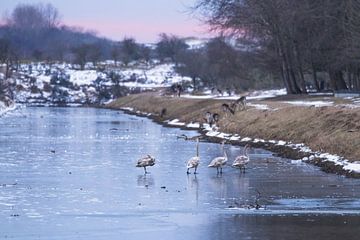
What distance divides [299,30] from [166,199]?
37.5 meters

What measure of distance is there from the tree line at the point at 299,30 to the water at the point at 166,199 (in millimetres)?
16669

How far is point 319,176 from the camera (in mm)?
25156

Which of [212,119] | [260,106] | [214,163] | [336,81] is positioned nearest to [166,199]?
[214,163]

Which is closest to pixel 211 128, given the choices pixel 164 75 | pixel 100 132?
pixel 100 132

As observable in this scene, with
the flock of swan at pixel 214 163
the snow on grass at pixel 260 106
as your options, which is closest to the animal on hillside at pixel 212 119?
the snow on grass at pixel 260 106

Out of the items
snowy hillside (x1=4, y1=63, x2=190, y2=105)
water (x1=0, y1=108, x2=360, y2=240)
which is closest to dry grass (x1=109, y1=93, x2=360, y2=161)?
water (x1=0, y1=108, x2=360, y2=240)

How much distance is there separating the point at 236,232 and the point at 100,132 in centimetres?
3461

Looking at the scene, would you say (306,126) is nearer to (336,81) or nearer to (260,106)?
(260,106)

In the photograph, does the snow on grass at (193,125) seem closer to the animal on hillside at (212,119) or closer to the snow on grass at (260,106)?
the animal on hillside at (212,119)

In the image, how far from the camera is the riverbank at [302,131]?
27.7 metres

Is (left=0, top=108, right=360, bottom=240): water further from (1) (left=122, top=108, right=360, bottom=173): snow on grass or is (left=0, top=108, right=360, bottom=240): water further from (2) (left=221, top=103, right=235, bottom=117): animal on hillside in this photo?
(2) (left=221, top=103, right=235, bottom=117): animal on hillside

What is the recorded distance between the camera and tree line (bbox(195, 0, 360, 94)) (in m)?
48.2

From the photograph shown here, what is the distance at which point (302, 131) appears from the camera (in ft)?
115

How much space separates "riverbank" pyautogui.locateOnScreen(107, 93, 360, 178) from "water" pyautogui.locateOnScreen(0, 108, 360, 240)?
2.98 feet
